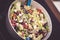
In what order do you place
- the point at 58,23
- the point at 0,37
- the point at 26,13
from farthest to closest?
the point at 58,23 < the point at 26,13 < the point at 0,37

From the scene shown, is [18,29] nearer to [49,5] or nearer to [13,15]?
[13,15]

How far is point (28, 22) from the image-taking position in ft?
2.35

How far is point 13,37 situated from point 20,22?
0.09 meters

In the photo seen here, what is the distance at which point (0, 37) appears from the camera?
0.65m

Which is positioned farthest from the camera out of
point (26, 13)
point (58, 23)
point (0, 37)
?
point (58, 23)

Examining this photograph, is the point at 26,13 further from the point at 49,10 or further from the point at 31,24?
the point at 49,10

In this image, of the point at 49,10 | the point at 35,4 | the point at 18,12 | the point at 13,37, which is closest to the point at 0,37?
the point at 13,37

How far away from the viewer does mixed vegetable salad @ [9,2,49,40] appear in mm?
677

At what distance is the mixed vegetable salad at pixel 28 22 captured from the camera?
0.68 metres

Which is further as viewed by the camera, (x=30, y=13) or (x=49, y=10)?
(x=49, y=10)

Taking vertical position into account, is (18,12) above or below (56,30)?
above

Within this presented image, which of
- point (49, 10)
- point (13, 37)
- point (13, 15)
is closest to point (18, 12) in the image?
point (13, 15)

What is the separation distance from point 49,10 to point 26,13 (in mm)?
205

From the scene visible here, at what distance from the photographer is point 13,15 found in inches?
27.7
